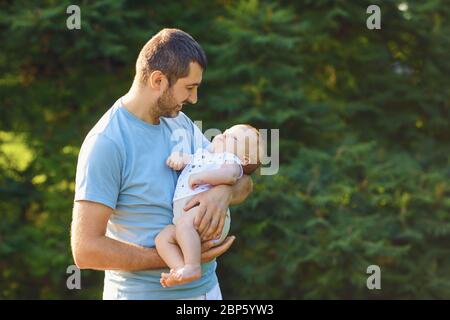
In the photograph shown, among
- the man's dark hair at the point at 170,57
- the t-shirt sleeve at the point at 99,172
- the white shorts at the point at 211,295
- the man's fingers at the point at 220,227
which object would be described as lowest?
the white shorts at the point at 211,295

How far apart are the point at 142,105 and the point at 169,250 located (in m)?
0.50

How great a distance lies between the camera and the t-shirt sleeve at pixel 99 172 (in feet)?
7.86

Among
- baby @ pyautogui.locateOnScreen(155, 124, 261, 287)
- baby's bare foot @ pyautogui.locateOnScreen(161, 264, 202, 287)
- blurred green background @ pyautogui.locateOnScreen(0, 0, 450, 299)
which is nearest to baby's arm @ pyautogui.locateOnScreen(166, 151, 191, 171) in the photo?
baby @ pyautogui.locateOnScreen(155, 124, 261, 287)

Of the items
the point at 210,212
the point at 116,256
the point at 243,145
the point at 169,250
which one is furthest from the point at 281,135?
the point at 116,256

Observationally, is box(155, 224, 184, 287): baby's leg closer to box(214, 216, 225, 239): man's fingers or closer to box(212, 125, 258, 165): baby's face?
box(214, 216, 225, 239): man's fingers

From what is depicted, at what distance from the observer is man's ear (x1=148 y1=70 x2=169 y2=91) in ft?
8.34

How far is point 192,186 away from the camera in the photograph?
2.64 meters

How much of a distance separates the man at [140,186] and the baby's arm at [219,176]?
3 cm

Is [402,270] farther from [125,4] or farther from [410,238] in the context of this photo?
[125,4]

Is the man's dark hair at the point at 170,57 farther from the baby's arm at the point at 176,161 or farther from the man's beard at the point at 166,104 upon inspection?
the baby's arm at the point at 176,161

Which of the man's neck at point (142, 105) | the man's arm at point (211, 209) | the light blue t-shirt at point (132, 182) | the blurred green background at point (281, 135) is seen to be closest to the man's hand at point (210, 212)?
the man's arm at point (211, 209)

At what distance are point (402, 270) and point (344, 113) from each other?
50.3 inches

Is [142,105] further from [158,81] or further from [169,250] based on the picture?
[169,250]
